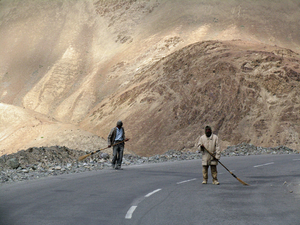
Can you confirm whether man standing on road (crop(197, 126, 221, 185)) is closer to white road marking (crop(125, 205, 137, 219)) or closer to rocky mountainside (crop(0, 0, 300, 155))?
white road marking (crop(125, 205, 137, 219))

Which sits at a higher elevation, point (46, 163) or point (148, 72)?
point (148, 72)

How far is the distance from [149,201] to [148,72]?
4549cm

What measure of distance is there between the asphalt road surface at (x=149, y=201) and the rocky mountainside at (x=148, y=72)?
65.5 ft

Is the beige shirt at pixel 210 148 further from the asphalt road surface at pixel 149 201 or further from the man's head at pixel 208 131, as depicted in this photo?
the asphalt road surface at pixel 149 201

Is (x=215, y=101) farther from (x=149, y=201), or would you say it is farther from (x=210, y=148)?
(x=149, y=201)

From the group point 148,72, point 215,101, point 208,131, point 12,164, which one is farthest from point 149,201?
point 148,72

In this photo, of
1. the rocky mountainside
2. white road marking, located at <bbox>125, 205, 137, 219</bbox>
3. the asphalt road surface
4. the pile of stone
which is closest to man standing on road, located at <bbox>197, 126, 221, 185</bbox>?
the asphalt road surface

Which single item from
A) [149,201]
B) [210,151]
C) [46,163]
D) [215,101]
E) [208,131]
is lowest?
[149,201]

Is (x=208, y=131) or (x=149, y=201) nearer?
(x=149, y=201)

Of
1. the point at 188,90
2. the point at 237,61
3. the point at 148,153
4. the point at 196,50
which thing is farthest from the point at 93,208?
the point at 196,50

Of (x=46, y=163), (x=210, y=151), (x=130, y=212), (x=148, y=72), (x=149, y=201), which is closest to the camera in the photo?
(x=130, y=212)

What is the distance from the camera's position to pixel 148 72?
53719 mm

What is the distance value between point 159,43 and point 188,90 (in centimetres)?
1739

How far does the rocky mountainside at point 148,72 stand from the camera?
39.5 meters
